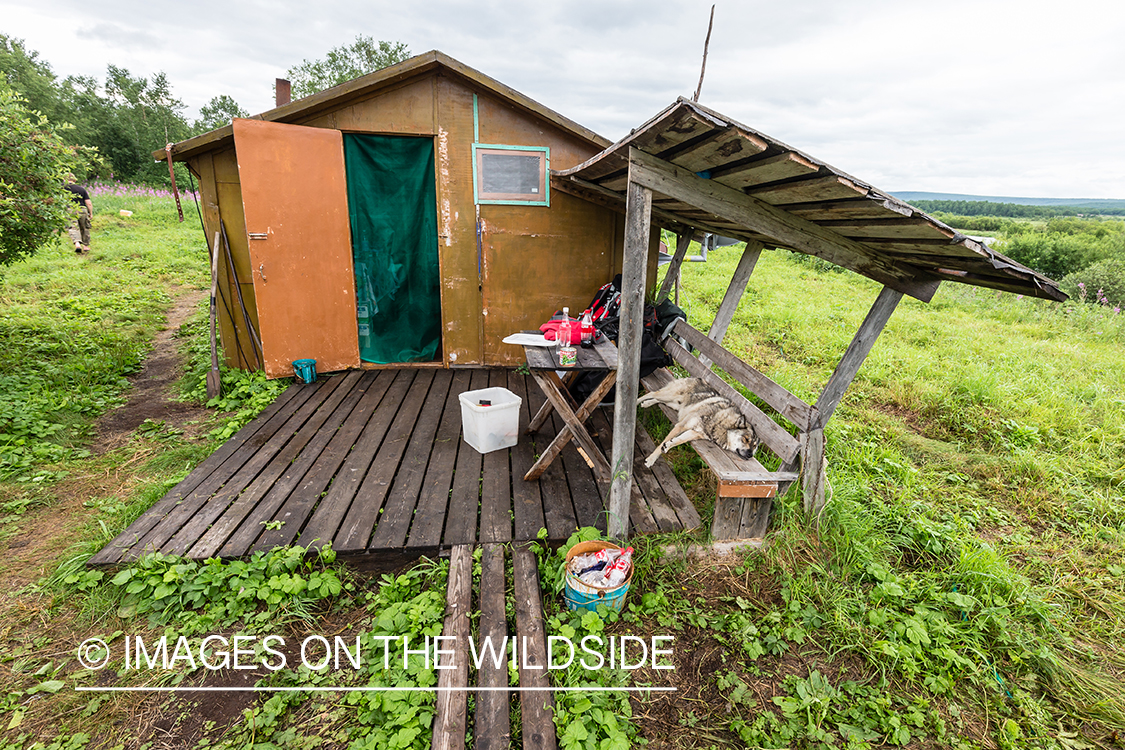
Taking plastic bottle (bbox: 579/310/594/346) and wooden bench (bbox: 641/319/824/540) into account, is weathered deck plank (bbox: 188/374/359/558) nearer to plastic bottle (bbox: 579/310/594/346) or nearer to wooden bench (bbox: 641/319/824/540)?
plastic bottle (bbox: 579/310/594/346)

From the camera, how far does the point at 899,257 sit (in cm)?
263

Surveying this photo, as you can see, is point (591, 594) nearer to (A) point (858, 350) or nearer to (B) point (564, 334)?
(B) point (564, 334)

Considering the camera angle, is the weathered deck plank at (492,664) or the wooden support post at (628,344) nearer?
the weathered deck plank at (492,664)

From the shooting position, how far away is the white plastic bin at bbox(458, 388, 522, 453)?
154 inches

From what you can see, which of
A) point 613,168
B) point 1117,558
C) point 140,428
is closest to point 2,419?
point 140,428

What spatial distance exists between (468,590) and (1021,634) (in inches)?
113

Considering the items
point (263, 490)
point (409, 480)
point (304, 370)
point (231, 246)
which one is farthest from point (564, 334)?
point (231, 246)

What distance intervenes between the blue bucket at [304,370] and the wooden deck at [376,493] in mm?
698

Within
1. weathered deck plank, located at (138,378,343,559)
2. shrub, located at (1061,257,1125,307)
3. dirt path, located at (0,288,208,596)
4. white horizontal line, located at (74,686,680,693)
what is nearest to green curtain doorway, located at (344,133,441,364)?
weathered deck plank, located at (138,378,343,559)

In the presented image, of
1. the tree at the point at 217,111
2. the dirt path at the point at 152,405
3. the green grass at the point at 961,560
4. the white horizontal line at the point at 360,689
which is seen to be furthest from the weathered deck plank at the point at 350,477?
A: the tree at the point at 217,111

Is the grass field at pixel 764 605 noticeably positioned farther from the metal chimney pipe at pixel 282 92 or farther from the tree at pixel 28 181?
the metal chimney pipe at pixel 282 92

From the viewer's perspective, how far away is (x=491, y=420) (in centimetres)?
392

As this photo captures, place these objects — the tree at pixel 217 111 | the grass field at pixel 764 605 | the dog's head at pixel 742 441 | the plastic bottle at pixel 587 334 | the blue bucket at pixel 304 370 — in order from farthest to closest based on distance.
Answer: the tree at pixel 217 111 → the blue bucket at pixel 304 370 → the plastic bottle at pixel 587 334 → the dog's head at pixel 742 441 → the grass field at pixel 764 605

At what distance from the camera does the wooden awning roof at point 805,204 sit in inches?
76.5
